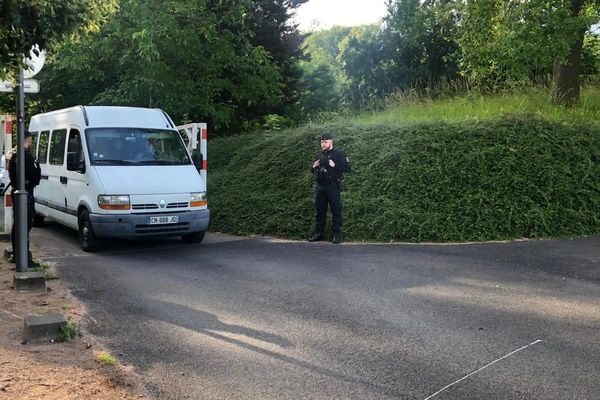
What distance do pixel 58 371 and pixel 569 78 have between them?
14351 mm

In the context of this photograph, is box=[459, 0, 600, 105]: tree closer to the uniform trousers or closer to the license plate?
the uniform trousers

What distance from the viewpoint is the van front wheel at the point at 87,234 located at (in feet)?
30.8

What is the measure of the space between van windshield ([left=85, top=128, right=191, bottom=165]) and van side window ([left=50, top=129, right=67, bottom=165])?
1.02 metres

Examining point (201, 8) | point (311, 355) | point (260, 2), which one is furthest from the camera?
point (260, 2)

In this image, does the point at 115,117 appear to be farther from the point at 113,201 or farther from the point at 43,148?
the point at 43,148

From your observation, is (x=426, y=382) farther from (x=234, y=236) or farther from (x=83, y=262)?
(x=234, y=236)

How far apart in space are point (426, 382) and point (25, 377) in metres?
2.90

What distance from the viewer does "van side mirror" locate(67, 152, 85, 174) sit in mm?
9625

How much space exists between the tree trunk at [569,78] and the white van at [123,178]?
9.50 m

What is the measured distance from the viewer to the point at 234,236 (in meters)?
11.5

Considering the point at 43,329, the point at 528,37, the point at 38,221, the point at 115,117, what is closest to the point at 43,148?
the point at 38,221

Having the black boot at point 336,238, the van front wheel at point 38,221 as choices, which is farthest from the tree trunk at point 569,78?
the van front wheel at point 38,221

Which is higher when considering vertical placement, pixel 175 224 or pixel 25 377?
pixel 175 224

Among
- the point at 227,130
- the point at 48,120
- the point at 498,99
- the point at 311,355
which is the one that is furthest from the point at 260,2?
the point at 311,355
